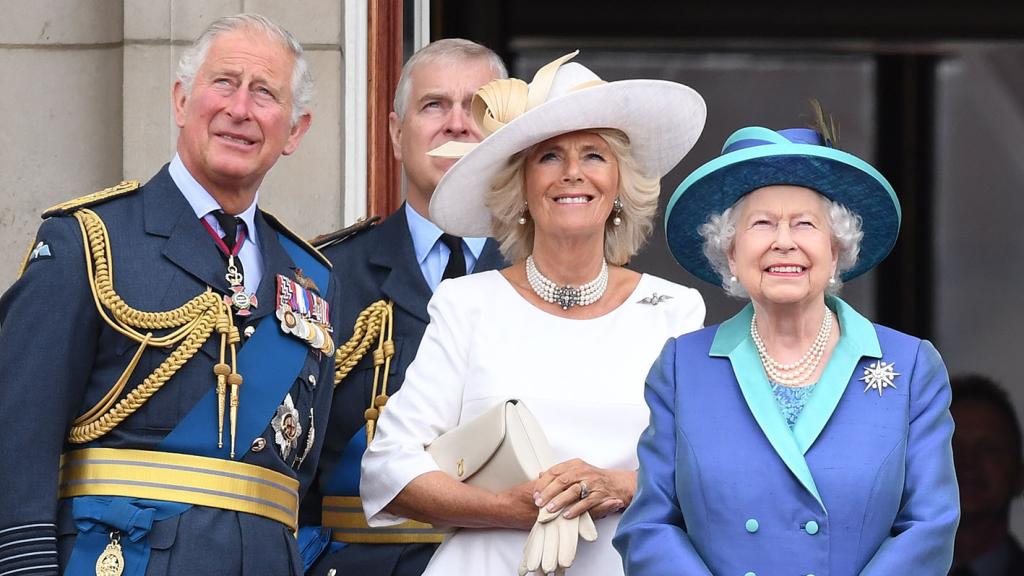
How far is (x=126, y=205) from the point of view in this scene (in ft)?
15.0

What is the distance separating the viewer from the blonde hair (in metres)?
4.70

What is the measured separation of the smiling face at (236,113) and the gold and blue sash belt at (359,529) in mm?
828

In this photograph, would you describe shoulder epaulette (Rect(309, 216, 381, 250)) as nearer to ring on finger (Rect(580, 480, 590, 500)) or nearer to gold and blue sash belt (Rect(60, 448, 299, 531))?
gold and blue sash belt (Rect(60, 448, 299, 531))

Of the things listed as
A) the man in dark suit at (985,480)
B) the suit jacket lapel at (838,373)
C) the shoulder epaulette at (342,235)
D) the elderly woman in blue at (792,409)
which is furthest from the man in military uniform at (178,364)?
the man in dark suit at (985,480)

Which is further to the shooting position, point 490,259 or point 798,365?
point 490,259

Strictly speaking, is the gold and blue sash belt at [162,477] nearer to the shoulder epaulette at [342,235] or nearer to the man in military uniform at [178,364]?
the man in military uniform at [178,364]

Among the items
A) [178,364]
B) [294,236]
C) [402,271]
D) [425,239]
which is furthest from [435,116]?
[178,364]

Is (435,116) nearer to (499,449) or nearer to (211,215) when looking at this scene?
(211,215)

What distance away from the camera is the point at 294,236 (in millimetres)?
4922

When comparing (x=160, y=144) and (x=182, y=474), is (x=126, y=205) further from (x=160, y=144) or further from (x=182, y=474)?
(x=160, y=144)

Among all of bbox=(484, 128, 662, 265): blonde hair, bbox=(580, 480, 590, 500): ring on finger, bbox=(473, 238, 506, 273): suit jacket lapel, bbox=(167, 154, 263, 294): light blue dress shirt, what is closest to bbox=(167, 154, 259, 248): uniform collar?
bbox=(167, 154, 263, 294): light blue dress shirt

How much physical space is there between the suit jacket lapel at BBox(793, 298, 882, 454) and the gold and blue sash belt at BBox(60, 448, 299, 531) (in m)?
1.18

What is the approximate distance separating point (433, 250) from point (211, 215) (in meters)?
0.82

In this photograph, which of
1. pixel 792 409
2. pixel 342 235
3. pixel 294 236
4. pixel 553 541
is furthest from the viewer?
pixel 342 235
